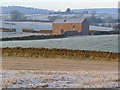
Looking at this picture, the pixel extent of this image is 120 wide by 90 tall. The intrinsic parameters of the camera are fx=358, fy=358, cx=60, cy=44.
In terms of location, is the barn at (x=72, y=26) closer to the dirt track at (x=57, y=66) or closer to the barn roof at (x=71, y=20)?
the barn roof at (x=71, y=20)

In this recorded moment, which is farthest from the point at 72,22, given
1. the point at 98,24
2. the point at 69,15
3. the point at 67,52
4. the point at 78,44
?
the point at 67,52

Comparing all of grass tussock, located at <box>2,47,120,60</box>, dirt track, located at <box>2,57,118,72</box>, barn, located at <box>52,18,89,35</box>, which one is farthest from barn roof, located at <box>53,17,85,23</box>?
dirt track, located at <box>2,57,118,72</box>

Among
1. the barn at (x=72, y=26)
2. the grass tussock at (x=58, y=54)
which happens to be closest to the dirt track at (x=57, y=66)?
the grass tussock at (x=58, y=54)

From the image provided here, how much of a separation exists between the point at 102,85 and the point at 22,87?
8.37ft

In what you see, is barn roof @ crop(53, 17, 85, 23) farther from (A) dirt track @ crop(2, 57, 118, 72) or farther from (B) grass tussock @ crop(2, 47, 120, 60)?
(A) dirt track @ crop(2, 57, 118, 72)

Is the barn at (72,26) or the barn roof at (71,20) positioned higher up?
the barn roof at (71,20)

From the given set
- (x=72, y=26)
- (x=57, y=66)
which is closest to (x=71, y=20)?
(x=72, y=26)

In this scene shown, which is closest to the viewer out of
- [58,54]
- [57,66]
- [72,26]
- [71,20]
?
[57,66]

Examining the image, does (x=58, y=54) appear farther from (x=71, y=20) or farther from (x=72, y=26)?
(x=71, y=20)

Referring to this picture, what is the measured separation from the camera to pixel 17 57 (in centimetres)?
2820

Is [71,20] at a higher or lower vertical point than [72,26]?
higher

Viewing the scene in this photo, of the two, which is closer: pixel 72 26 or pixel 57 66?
pixel 57 66

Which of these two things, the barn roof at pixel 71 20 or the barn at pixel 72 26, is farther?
the barn roof at pixel 71 20

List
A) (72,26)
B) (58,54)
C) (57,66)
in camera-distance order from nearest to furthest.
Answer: (57,66) → (58,54) → (72,26)
